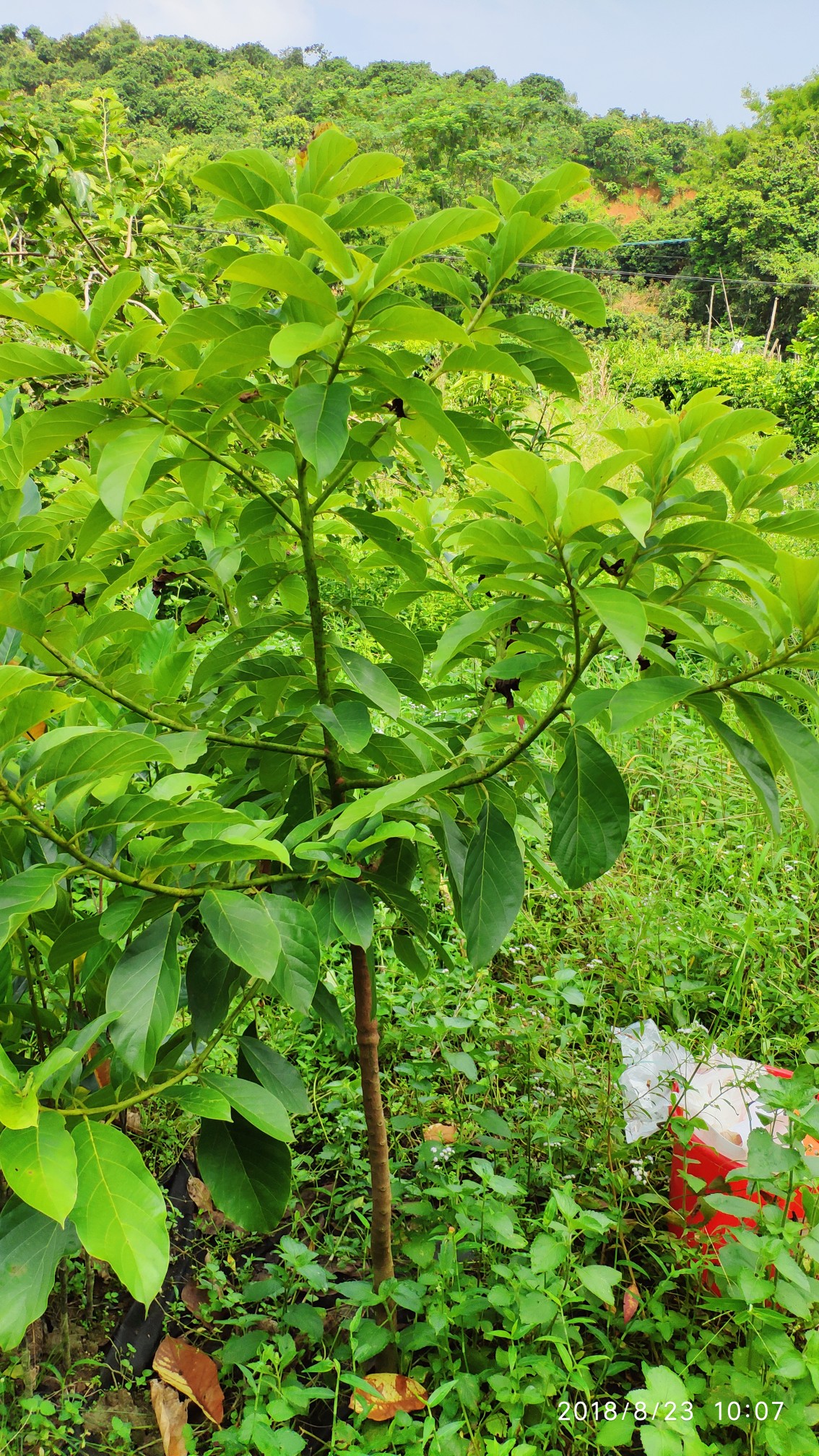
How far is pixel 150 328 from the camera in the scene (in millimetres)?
688

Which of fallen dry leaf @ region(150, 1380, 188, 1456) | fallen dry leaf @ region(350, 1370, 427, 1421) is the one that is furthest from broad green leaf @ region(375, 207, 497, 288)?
fallen dry leaf @ region(150, 1380, 188, 1456)

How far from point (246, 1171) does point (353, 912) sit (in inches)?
11.9

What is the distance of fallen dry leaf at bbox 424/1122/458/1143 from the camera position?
A: 5.13 feet

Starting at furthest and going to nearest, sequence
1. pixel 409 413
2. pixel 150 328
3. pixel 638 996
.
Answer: pixel 638 996 < pixel 409 413 < pixel 150 328

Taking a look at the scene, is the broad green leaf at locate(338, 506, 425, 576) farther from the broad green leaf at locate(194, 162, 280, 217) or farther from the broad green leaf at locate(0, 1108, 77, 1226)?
the broad green leaf at locate(0, 1108, 77, 1226)

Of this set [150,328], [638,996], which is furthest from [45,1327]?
[150,328]

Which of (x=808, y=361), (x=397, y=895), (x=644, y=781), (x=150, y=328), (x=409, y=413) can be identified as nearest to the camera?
(x=150, y=328)

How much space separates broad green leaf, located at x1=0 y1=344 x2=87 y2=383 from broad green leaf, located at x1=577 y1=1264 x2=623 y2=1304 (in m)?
1.08

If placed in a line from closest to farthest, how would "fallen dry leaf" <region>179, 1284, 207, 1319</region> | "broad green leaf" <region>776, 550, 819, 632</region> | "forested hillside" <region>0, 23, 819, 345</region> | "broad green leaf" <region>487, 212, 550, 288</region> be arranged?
"broad green leaf" <region>776, 550, 819, 632</region> < "broad green leaf" <region>487, 212, 550, 288</region> < "fallen dry leaf" <region>179, 1284, 207, 1319</region> < "forested hillside" <region>0, 23, 819, 345</region>

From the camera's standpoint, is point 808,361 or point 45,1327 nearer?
point 45,1327

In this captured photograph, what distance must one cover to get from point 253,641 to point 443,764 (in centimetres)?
25

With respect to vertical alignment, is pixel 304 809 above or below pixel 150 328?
below

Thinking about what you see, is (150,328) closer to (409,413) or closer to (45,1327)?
(409,413)

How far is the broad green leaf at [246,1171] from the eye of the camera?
0.85m
